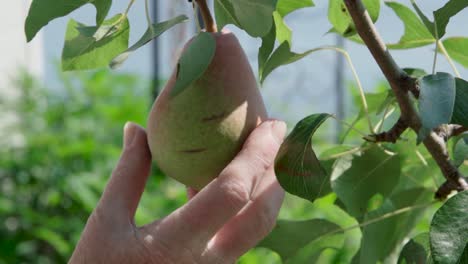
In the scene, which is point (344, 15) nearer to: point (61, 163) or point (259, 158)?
point (259, 158)

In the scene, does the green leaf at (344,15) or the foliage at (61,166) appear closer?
the green leaf at (344,15)

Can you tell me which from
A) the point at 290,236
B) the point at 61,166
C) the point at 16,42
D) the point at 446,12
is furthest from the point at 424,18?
the point at 16,42

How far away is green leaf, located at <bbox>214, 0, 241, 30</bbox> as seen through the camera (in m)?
0.52

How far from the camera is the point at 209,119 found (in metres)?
0.55

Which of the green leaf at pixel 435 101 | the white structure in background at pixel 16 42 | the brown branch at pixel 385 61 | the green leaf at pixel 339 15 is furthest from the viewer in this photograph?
the white structure in background at pixel 16 42

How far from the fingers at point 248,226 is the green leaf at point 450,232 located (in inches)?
6.2

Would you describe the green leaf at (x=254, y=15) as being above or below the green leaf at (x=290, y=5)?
above

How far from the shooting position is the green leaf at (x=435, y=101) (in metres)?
0.40

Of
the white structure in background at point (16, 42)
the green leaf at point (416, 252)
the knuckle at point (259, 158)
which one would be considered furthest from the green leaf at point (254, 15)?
the white structure in background at point (16, 42)

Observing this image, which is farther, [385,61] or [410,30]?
[410,30]

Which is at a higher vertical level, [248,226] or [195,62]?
[195,62]

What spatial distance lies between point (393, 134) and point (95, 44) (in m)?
0.22

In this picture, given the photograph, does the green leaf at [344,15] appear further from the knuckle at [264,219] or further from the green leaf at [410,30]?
the knuckle at [264,219]

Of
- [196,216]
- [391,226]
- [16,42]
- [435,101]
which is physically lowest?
[16,42]
